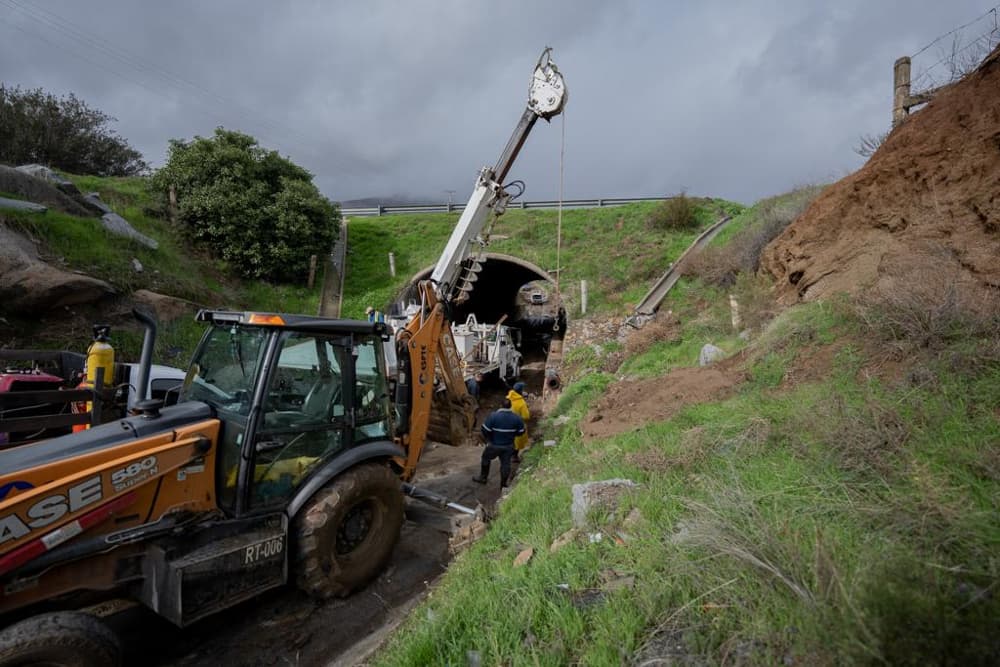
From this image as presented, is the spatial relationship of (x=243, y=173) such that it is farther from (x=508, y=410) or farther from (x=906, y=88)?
(x=906, y=88)

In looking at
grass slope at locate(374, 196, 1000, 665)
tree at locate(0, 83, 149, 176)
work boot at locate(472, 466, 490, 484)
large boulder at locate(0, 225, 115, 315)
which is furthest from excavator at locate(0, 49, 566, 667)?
tree at locate(0, 83, 149, 176)

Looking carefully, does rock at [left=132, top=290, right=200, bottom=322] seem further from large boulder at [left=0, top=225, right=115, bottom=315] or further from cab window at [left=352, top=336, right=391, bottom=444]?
cab window at [left=352, top=336, right=391, bottom=444]

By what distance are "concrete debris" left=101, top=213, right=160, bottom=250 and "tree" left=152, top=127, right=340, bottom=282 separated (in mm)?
2057

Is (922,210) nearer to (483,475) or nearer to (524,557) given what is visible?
(524,557)

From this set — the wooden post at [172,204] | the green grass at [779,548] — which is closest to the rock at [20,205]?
the wooden post at [172,204]

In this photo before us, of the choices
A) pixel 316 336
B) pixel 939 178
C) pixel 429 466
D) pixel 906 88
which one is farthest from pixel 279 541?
pixel 906 88

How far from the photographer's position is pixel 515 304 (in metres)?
25.5

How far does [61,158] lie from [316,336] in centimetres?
2564

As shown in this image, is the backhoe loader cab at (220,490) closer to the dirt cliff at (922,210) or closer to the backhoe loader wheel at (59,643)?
the backhoe loader wheel at (59,643)

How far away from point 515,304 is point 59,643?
924 inches

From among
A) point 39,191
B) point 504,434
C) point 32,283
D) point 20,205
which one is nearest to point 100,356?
point 504,434

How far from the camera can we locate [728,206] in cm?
1992

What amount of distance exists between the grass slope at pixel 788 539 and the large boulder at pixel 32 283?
36.5 ft

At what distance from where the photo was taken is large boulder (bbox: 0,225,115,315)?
9.54 m
